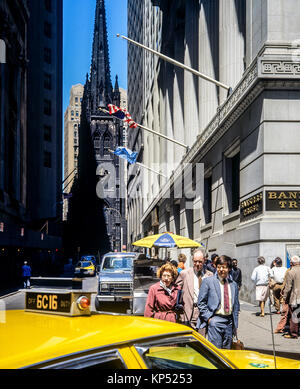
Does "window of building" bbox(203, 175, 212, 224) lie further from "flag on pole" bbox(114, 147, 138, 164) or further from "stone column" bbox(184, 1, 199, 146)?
"flag on pole" bbox(114, 147, 138, 164)

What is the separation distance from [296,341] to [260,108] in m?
9.20

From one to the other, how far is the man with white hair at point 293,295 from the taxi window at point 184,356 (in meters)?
8.26

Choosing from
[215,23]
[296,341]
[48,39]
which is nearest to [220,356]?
[296,341]

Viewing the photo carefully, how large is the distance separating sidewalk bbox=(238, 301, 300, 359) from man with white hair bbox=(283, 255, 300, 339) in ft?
0.89

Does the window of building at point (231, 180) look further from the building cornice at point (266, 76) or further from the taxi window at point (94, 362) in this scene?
the taxi window at point (94, 362)

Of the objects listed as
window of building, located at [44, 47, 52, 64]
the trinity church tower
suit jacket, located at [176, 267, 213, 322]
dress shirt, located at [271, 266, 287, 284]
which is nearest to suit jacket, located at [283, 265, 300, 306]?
dress shirt, located at [271, 266, 287, 284]

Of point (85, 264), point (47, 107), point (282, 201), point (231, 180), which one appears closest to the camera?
point (282, 201)

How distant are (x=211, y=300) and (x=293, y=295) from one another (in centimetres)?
510

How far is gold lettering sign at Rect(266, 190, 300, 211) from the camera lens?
56.2 ft

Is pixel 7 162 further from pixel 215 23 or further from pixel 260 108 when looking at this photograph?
pixel 260 108

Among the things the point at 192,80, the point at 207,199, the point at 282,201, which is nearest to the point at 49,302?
the point at 282,201

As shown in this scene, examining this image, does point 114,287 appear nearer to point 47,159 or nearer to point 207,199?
point 207,199

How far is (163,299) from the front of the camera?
705cm

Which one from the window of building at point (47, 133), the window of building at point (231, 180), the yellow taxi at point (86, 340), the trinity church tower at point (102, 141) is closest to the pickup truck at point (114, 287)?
the window of building at point (231, 180)
